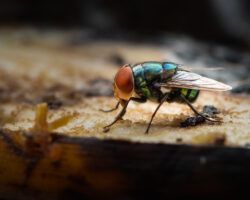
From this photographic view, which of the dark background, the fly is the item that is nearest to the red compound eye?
the fly

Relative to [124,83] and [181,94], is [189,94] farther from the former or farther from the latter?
[124,83]

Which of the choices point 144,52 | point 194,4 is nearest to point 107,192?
point 144,52

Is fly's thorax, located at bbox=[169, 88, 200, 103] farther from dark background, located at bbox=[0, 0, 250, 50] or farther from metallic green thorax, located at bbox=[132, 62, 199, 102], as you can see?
dark background, located at bbox=[0, 0, 250, 50]

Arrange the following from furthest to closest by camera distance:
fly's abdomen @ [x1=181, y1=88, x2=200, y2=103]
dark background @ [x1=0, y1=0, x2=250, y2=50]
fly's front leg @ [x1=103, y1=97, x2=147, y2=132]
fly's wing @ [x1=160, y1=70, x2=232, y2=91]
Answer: dark background @ [x1=0, y1=0, x2=250, y2=50] → fly's abdomen @ [x1=181, y1=88, x2=200, y2=103] → fly's wing @ [x1=160, y1=70, x2=232, y2=91] → fly's front leg @ [x1=103, y1=97, x2=147, y2=132]

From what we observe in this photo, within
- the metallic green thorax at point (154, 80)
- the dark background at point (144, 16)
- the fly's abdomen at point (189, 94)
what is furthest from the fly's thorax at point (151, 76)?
the dark background at point (144, 16)

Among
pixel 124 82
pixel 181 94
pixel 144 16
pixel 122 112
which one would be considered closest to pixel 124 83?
pixel 124 82

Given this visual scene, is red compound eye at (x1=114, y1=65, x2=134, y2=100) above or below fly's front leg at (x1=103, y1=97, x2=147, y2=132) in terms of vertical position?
above

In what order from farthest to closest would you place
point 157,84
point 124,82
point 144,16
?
point 144,16, point 157,84, point 124,82
